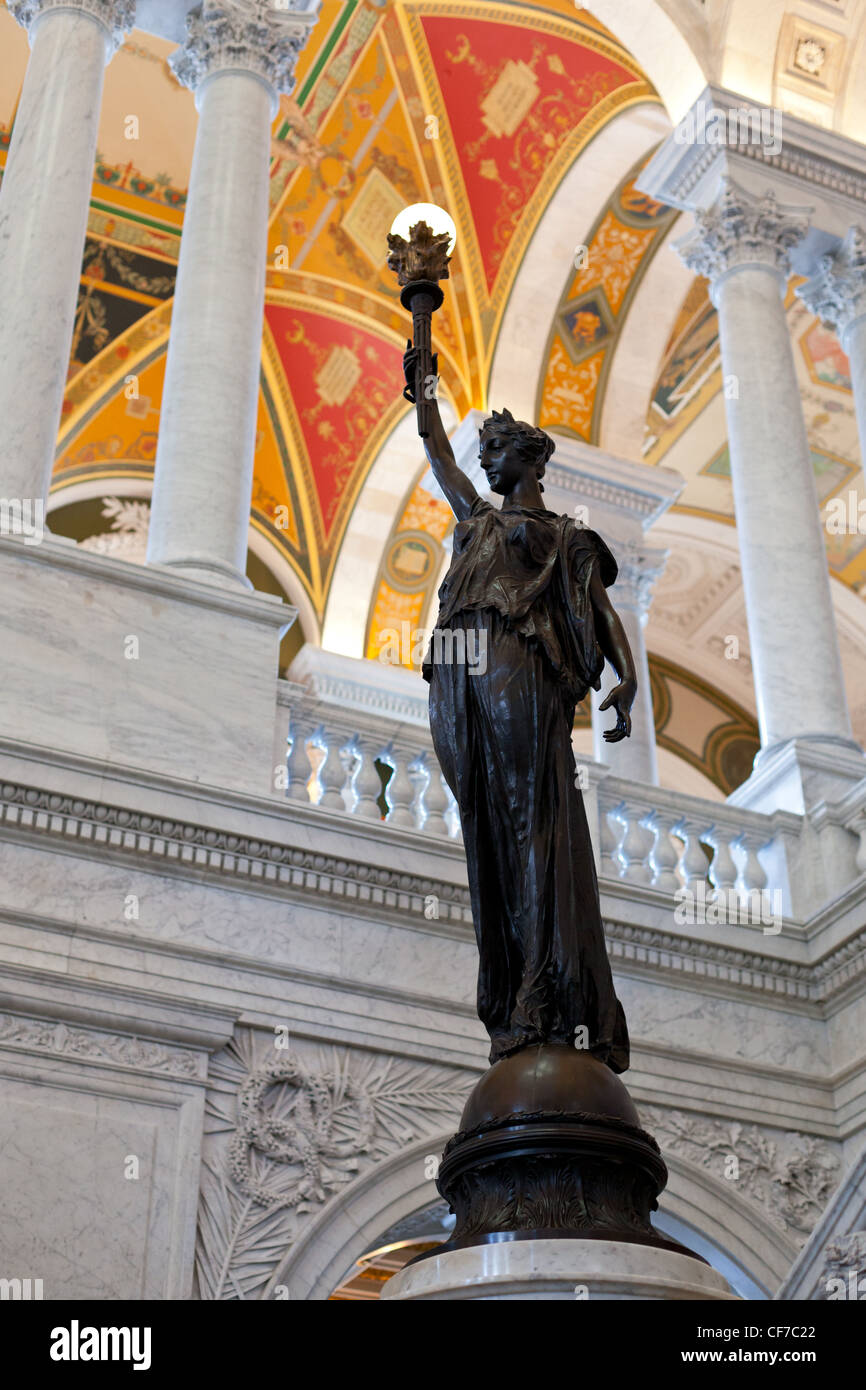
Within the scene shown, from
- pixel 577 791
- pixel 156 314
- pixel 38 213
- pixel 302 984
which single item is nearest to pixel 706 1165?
pixel 302 984

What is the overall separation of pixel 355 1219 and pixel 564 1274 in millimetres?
3250

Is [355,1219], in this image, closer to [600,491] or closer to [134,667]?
[134,667]

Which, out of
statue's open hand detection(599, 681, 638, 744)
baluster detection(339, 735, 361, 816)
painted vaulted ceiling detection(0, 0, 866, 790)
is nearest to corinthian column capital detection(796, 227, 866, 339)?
painted vaulted ceiling detection(0, 0, 866, 790)

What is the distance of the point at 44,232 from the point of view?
7.05m

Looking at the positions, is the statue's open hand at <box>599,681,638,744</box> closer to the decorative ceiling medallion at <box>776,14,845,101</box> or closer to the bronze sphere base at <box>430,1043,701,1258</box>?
the bronze sphere base at <box>430,1043,701,1258</box>

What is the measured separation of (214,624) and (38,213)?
2.06m

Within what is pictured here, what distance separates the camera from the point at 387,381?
532 inches

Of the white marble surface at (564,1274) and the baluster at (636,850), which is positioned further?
the baluster at (636,850)

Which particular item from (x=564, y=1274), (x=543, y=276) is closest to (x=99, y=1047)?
(x=564, y=1274)

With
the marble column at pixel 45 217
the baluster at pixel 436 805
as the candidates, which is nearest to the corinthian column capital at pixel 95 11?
the marble column at pixel 45 217

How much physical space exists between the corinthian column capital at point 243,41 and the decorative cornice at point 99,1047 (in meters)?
4.94

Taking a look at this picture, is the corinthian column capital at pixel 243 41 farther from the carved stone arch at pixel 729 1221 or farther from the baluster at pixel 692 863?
the carved stone arch at pixel 729 1221

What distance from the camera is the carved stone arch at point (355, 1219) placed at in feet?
18.0
